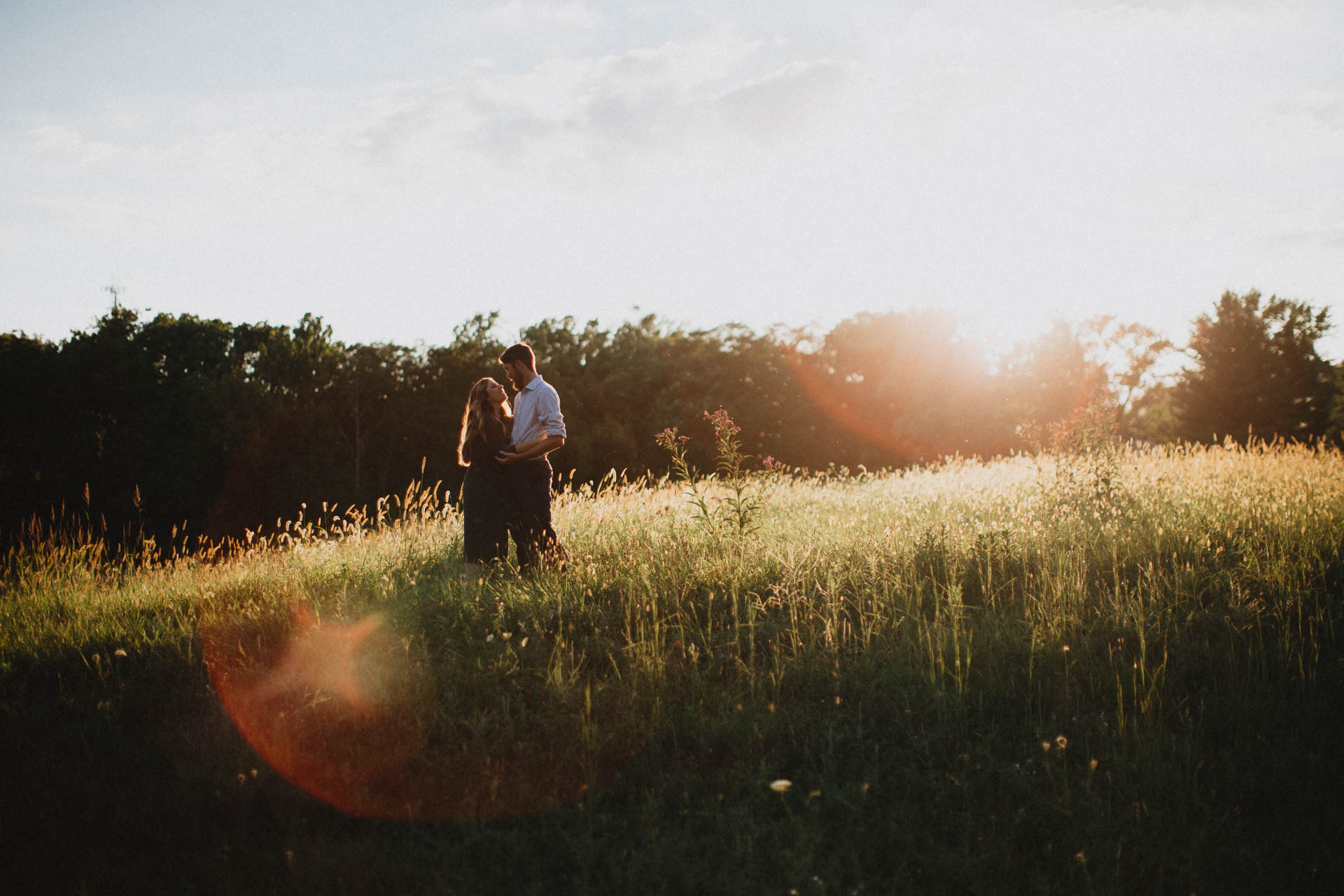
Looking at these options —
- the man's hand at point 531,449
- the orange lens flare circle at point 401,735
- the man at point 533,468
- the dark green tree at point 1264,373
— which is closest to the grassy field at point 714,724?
the orange lens flare circle at point 401,735

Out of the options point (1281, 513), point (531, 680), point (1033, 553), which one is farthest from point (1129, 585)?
point (531, 680)

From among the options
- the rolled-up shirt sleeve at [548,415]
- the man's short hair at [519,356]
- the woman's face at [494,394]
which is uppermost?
the man's short hair at [519,356]

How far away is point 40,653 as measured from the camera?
4.05 meters

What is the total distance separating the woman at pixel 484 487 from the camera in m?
5.09

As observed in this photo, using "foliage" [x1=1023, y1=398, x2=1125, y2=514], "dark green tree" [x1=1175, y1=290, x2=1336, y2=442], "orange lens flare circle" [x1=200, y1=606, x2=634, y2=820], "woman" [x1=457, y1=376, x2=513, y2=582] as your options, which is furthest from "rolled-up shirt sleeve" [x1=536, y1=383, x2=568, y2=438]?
"dark green tree" [x1=1175, y1=290, x2=1336, y2=442]

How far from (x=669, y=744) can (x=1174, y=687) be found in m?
2.44

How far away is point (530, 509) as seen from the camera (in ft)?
16.6

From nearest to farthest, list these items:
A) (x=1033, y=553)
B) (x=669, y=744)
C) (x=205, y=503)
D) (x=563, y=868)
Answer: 1. (x=563, y=868)
2. (x=669, y=744)
3. (x=1033, y=553)
4. (x=205, y=503)

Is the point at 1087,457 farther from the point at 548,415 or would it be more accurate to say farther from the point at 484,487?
the point at 484,487

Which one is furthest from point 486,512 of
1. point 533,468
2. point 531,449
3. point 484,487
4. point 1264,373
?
point 1264,373

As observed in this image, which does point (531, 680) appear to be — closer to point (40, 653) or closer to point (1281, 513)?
point (40, 653)

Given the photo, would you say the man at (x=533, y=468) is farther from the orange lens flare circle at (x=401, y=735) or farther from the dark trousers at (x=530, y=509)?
the orange lens flare circle at (x=401, y=735)

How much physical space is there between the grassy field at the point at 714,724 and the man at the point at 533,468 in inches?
20.6

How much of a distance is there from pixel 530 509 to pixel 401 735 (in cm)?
223
